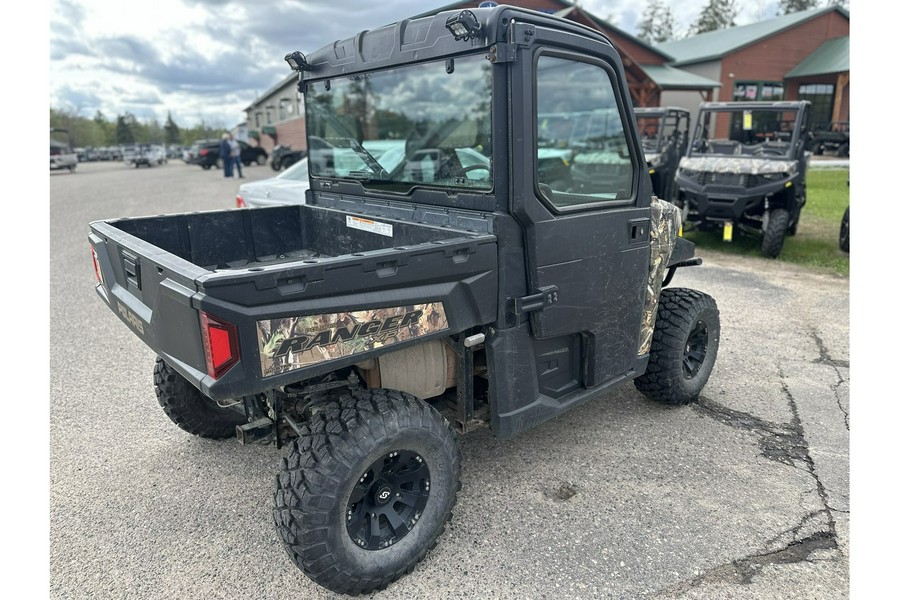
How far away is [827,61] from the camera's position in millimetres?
28719

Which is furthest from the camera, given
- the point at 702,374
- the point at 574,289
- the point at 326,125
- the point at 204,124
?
the point at 204,124

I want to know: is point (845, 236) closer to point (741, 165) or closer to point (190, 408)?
point (741, 165)

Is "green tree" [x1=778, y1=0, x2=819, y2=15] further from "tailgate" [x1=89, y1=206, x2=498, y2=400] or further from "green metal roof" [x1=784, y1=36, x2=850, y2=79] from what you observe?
"tailgate" [x1=89, y1=206, x2=498, y2=400]

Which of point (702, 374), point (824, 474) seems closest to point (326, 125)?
point (702, 374)

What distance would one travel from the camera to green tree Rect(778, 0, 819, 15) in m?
58.9

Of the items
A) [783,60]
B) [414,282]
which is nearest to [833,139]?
[783,60]

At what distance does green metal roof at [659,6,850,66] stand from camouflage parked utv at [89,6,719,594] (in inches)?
1064

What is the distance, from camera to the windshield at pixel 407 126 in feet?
→ 9.12

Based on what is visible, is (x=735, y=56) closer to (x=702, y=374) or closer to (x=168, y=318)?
(x=702, y=374)

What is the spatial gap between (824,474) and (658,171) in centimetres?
787

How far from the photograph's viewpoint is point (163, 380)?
131 inches

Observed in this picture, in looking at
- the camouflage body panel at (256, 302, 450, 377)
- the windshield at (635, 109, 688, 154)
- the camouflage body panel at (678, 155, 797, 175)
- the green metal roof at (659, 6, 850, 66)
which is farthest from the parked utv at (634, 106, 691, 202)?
the green metal roof at (659, 6, 850, 66)

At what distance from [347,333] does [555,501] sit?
1460 millimetres

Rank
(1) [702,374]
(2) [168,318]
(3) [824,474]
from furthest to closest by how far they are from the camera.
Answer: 1. (1) [702,374]
2. (3) [824,474]
3. (2) [168,318]
